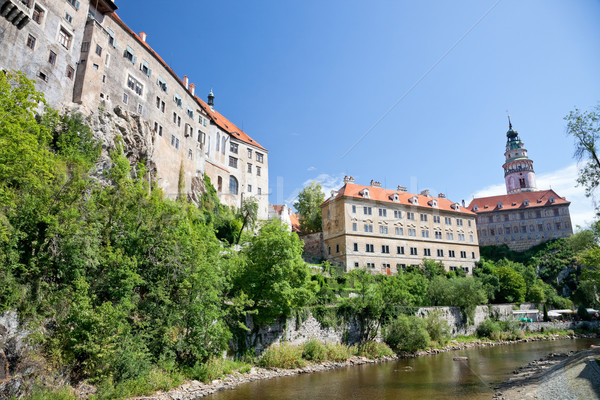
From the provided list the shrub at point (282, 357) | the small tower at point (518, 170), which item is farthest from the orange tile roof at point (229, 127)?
the small tower at point (518, 170)

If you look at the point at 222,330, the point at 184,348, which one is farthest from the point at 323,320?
the point at 184,348

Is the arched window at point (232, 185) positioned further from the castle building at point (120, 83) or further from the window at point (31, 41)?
the window at point (31, 41)

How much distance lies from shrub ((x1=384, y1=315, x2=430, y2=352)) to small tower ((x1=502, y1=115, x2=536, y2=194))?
63.1 m

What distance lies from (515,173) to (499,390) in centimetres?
7543

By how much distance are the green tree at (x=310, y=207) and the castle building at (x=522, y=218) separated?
36.5 m

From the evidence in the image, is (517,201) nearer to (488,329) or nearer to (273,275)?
(488,329)

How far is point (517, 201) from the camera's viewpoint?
236 ft

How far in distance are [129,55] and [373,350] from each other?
3076cm

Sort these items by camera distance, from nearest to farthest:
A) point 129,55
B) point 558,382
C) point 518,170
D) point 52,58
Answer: point 558,382
point 52,58
point 129,55
point 518,170

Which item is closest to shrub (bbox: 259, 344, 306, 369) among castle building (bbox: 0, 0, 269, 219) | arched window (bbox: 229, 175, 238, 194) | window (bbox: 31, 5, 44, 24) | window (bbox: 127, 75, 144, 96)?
castle building (bbox: 0, 0, 269, 219)

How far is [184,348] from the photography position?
19125 millimetres

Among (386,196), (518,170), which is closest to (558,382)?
(386,196)

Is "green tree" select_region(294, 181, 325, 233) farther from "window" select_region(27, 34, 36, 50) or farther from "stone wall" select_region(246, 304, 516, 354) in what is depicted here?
"window" select_region(27, 34, 36, 50)

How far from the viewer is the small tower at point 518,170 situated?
80750 millimetres
